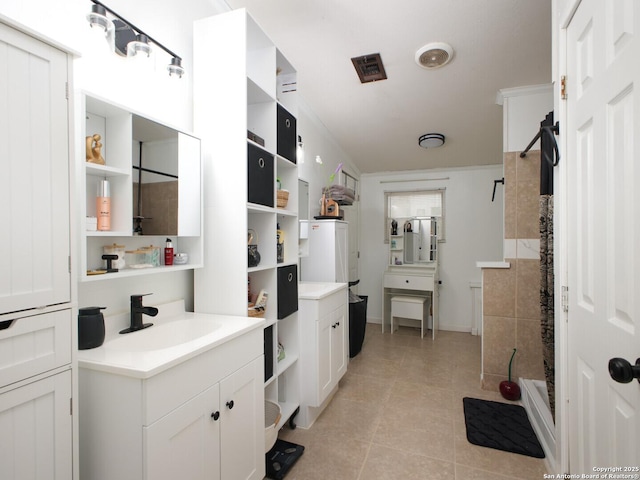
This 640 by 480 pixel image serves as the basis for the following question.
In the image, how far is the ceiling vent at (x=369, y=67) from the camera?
2.20m

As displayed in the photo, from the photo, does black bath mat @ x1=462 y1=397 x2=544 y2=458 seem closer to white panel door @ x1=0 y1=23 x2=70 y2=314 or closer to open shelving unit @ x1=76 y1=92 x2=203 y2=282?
open shelving unit @ x1=76 y1=92 x2=203 y2=282

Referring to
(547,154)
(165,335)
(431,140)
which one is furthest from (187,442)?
(431,140)

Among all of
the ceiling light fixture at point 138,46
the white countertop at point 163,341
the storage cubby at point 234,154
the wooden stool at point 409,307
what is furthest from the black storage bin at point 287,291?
the wooden stool at point 409,307

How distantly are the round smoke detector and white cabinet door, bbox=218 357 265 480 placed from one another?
2163 millimetres

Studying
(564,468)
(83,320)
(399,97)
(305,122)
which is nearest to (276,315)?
(83,320)

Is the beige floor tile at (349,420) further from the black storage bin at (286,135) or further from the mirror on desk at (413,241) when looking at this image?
the mirror on desk at (413,241)

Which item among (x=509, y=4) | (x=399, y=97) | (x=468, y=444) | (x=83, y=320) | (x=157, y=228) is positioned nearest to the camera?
(x=83, y=320)

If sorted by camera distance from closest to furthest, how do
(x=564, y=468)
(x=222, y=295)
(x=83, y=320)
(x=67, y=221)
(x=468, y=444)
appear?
(x=67, y=221)
(x=83, y=320)
(x=564, y=468)
(x=222, y=295)
(x=468, y=444)

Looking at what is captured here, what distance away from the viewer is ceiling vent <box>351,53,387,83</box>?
7.21ft

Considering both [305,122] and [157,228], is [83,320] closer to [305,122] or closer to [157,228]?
[157,228]

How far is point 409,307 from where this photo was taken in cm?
418

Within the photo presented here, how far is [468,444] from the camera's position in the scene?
1970 millimetres

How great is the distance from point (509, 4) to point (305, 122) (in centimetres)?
172

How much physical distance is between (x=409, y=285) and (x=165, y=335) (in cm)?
355
